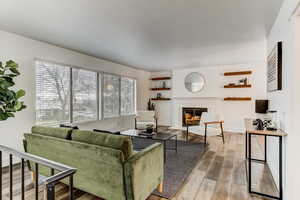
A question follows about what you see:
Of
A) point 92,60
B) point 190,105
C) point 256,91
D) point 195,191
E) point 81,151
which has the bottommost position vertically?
point 195,191

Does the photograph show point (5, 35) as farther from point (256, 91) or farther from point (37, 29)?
point (256, 91)

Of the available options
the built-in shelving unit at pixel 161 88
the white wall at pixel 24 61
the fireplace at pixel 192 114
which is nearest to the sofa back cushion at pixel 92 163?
the white wall at pixel 24 61

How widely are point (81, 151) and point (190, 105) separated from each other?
5.16 m

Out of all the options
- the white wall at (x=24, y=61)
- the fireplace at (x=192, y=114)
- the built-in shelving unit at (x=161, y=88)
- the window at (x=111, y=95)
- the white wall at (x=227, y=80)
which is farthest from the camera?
the built-in shelving unit at (x=161, y=88)

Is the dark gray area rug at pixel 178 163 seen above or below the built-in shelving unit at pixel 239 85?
below

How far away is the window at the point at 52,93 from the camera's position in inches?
136

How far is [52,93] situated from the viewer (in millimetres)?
3715

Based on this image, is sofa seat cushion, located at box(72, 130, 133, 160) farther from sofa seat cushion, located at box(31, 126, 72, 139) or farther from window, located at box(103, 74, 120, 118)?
window, located at box(103, 74, 120, 118)

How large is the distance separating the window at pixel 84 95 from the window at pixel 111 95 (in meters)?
0.38

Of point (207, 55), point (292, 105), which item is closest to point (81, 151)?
point (292, 105)

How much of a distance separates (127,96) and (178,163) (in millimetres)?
3691

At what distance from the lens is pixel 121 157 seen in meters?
1.57

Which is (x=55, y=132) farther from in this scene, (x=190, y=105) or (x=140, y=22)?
(x=190, y=105)

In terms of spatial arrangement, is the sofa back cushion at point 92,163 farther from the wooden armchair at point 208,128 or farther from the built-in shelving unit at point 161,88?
the built-in shelving unit at point 161,88
